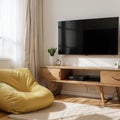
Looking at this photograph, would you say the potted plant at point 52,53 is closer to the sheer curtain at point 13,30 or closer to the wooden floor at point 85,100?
the sheer curtain at point 13,30

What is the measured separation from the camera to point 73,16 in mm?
4660

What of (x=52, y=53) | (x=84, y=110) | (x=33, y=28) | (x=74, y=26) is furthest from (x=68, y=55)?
(x=84, y=110)

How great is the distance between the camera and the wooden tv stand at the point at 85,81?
379cm

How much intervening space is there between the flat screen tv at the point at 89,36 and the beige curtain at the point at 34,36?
1.68 ft

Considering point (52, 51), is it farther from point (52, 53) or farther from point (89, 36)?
point (89, 36)

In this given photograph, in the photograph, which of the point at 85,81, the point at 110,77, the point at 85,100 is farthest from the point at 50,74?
the point at 110,77

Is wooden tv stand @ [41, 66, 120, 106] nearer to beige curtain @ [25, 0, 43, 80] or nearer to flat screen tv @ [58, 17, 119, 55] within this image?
beige curtain @ [25, 0, 43, 80]

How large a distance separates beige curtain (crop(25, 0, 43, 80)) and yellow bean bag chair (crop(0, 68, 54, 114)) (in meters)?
0.80

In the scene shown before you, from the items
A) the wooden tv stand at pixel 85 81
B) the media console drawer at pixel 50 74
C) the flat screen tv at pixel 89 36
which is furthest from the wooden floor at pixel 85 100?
the flat screen tv at pixel 89 36

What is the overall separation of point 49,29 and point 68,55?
763mm

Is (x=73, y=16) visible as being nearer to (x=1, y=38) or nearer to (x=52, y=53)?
(x=52, y=53)

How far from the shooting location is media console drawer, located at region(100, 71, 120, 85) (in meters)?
3.75

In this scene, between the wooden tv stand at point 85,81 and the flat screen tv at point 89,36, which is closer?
the wooden tv stand at point 85,81

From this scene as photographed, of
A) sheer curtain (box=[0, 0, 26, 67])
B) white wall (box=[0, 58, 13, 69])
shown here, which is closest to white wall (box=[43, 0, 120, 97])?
sheer curtain (box=[0, 0, 26, 67])
